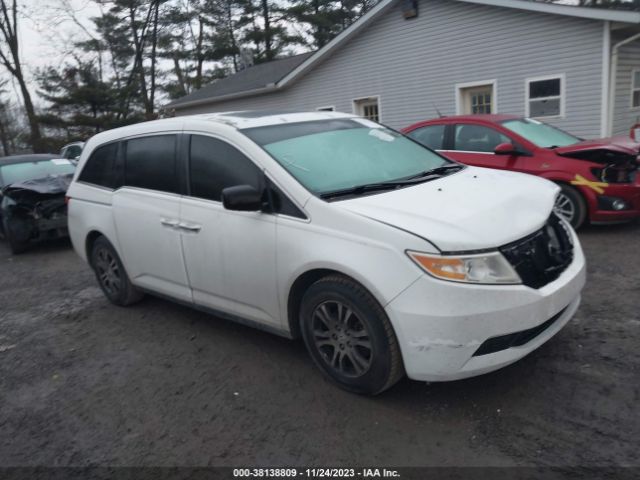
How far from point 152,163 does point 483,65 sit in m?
11.0

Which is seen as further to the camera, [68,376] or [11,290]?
[11,290]

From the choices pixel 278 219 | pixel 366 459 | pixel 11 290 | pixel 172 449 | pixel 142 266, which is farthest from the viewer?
pixel 11 290

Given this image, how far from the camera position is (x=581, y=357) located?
3.45 metres

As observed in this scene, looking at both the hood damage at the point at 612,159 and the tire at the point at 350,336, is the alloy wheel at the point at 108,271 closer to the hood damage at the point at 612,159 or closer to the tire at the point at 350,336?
the tire at the point at 350,336

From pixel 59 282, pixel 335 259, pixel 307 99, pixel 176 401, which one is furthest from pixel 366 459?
pixel 307 99

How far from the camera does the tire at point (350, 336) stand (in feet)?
9.65

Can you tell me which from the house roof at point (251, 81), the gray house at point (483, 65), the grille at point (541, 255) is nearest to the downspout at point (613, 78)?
the gray house at point (483, 65)

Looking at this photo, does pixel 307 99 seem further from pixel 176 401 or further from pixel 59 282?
pixel 176 401

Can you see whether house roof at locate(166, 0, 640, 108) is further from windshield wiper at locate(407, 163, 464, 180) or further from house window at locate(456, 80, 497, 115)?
windshield wiper at locate(407, 163, 464, 180)

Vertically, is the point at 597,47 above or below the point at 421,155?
above

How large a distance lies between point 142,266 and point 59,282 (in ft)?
9.23

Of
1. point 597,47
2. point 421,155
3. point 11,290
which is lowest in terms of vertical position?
point 11,290

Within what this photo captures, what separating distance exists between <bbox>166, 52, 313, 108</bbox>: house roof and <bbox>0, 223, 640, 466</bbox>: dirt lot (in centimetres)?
1532

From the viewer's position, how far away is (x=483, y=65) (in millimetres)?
13211
